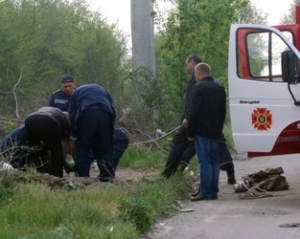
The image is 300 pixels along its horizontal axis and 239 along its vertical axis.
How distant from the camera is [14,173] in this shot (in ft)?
34.1

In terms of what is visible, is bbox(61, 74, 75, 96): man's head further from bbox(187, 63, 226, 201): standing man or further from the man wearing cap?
bbox(187, 63, 226, 201): standing man

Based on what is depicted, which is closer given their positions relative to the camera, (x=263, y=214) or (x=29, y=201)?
(x=29, y=201)

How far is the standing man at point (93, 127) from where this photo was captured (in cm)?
1166

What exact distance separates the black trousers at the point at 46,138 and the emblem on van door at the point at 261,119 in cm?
255

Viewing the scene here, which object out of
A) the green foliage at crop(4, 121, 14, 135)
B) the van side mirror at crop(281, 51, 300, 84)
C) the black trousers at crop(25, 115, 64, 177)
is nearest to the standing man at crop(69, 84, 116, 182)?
the black trousers at crop(25, 115, 64, 177)

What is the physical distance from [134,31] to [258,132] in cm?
898

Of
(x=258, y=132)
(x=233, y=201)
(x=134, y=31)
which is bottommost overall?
(x=233, y=201)

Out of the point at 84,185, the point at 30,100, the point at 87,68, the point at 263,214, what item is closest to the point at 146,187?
→ the point at 84,185

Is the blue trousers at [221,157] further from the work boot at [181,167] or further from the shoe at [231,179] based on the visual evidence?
the shoe at [231,179]

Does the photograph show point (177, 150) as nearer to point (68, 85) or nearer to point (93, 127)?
point (93, 127)

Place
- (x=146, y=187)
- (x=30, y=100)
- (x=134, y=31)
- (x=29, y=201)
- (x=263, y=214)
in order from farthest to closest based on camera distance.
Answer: (x=134, y=31) < (x=30, y=100) < (x=146, y=187) < (x=263, y=214) < (x=29, y=201)

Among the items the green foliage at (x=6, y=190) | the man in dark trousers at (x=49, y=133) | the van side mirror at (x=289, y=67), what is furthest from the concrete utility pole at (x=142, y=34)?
the green foliage at (x=6, y=190)

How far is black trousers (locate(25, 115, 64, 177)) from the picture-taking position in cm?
1112

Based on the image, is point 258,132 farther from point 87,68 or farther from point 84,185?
point 87,68
